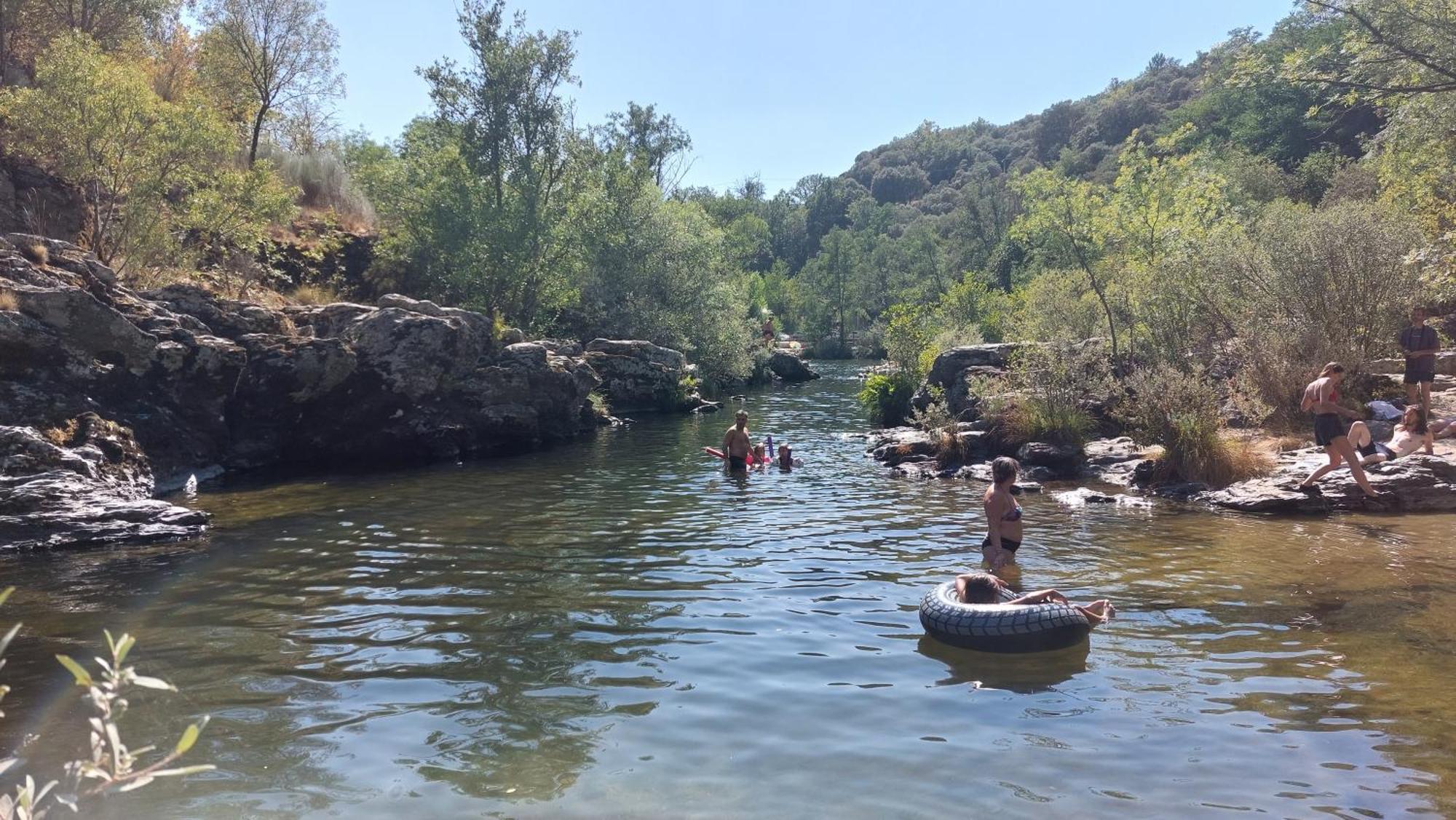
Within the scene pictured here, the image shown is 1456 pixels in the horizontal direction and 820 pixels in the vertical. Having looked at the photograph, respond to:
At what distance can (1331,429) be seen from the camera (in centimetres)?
1297

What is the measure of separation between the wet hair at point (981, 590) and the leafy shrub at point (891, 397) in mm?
20321

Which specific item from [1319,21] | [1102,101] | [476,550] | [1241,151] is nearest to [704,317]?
[476,550]

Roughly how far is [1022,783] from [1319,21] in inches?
2497

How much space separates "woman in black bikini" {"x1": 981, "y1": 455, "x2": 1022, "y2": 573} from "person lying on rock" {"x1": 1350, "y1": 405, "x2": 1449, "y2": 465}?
716 cm

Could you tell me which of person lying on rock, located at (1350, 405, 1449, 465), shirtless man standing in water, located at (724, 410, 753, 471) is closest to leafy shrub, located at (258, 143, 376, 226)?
shirtless man standing in water, located at (724, 410, 753, 471)

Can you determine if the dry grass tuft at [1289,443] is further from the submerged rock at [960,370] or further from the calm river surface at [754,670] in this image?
the submerged rock at [960,370]

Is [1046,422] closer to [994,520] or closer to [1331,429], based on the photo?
[1331,429]

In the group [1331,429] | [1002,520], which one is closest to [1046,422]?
[1331,429]

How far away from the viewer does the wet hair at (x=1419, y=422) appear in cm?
1333

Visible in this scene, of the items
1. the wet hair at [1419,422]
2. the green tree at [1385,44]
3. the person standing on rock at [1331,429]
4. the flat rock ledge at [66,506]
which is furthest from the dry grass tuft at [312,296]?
the wet hair at [1419,422]

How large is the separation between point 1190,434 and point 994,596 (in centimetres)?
920

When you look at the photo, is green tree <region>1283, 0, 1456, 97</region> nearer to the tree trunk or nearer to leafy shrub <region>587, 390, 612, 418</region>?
leafy shrub <region>587, 390, 612, 418</region>

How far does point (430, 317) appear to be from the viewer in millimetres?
22109

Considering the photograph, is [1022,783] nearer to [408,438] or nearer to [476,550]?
[476,550]
